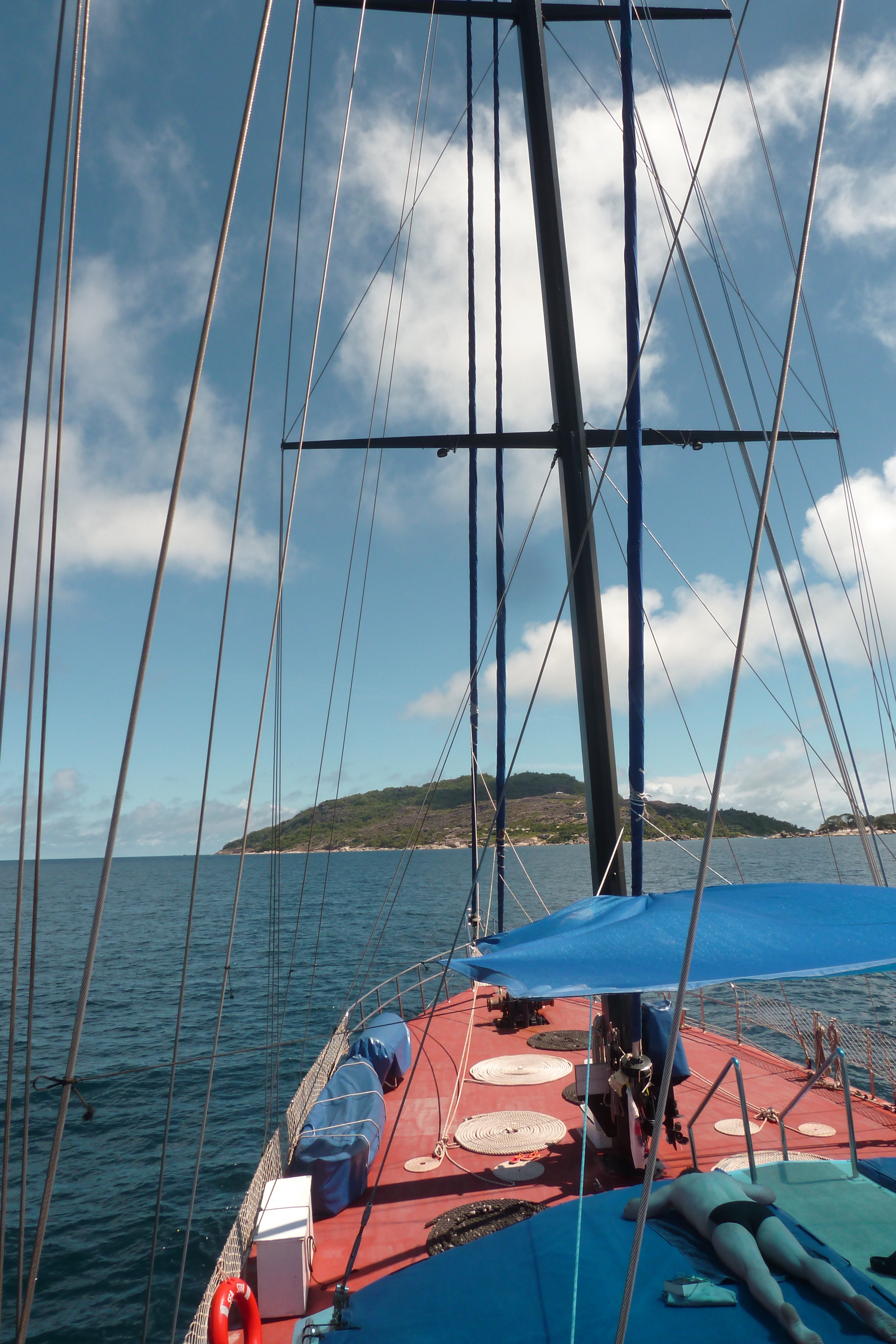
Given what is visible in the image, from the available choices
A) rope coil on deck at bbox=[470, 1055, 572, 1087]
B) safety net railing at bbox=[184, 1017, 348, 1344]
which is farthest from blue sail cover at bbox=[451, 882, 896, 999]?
rope coil on deck at bbox=[470, 1055, 572, 1087]

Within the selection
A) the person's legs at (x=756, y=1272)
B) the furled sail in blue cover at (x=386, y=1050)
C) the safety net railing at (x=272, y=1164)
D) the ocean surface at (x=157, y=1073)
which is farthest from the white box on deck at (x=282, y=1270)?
the furled sail in blue cover at (x=386, y=1050)

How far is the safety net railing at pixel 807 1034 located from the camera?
10000 mm

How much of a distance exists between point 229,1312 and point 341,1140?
2.55m

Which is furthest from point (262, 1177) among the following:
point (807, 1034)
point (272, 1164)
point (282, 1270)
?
point (807, 1034)

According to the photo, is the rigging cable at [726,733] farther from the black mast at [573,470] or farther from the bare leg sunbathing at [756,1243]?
the black mast at [573,470]

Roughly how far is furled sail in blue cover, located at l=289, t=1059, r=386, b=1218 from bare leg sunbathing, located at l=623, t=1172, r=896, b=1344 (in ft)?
12.4

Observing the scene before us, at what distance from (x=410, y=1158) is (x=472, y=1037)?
438cm

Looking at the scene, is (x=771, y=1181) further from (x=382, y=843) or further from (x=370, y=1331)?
(x=382, y=843)

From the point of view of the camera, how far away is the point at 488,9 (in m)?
11.1

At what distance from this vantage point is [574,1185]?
24.4 ft

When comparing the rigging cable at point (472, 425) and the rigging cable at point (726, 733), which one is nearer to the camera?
the rigging cable at point (726, 733)

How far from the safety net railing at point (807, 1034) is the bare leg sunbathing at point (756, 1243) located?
2.57m

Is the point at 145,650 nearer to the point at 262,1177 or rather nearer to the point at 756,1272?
the point at 756,1272

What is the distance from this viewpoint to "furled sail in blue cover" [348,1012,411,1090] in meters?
10.5
